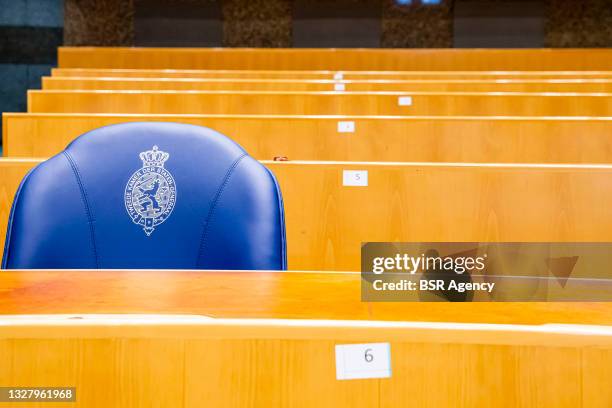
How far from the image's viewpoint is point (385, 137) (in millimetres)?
1332

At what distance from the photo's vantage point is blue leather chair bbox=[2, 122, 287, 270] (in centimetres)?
63

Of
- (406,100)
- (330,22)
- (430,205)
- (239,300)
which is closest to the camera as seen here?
(239,300)

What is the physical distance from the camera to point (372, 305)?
397mm

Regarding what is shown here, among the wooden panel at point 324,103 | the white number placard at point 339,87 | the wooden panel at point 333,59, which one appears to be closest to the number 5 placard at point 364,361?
the wooden panel at point 324,103

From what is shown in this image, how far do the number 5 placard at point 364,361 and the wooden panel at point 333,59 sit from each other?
8.82ft

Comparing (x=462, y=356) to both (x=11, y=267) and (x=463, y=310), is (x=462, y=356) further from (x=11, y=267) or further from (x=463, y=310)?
(x=11, y=267)

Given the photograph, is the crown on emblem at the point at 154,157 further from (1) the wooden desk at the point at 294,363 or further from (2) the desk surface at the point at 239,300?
(1) the wooden desk at the point at 294,363

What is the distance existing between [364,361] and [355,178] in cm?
66

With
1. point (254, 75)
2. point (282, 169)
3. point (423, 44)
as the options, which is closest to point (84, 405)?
point (282, 169)

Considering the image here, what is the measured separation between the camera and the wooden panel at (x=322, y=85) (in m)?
2.05

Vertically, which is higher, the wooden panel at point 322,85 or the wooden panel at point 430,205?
the wooden panel at point 322,85

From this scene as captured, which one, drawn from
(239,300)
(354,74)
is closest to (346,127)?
(239,300)

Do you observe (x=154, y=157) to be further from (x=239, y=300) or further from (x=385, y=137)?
(x=385, y=137)

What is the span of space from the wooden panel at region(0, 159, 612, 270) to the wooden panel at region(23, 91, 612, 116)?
2.47 feet
